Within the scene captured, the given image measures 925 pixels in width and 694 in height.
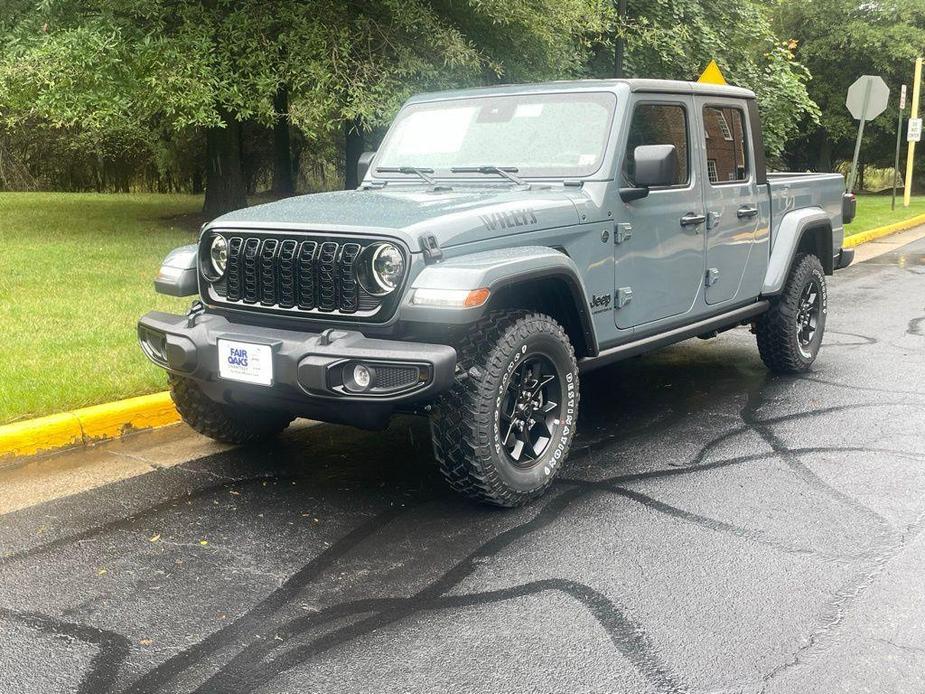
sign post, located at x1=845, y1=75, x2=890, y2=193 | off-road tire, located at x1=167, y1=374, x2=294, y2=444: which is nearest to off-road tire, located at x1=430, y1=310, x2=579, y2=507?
off-road tire, located at x1=167, y1=374, x2=294, y2=444

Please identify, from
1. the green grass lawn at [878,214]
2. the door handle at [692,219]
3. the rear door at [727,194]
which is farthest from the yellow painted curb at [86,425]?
the green grass lawn at [878,214]

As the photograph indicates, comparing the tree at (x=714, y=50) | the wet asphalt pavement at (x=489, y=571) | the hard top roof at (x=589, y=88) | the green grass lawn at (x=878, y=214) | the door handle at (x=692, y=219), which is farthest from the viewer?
the green grass lawn at (x=878, y=214)

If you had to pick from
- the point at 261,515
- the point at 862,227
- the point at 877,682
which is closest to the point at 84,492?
the point at 261,515

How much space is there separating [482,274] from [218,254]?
1401mm

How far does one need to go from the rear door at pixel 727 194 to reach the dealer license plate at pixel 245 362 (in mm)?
2820

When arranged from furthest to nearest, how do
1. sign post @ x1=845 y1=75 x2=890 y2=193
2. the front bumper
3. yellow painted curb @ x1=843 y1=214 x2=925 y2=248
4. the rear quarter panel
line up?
sign post @ x1=845 y1=75 x2=890 y2=193, yellow painted curb @ x1=843 y1=214 x2=925 y2=248, the rear quarter panel, the front bumper

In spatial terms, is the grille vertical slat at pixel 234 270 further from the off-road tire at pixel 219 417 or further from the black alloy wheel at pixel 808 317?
the black alloy wheel at pixel 808 317

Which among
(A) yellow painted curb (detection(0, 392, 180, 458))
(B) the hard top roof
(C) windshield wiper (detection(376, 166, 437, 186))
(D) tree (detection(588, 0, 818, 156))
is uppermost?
(D) tree (detection(588, 0, 818, 156))

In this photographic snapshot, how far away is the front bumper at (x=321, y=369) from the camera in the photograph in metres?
3.73

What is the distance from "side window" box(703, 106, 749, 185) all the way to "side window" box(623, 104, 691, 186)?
0.24 m

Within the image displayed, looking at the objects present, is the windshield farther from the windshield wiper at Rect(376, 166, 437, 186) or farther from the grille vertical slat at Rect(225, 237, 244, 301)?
the grille vertical slat at Rect(225, 237, 244, 301)

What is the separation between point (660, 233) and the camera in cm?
511

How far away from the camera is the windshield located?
16.1ft

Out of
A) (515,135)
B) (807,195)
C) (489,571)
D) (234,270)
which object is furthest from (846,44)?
(489,571)
